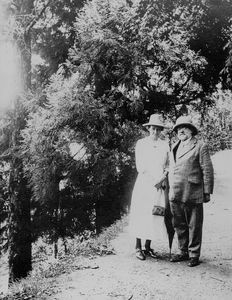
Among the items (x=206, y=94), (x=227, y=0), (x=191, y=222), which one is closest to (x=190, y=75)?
(x=206, y=94)

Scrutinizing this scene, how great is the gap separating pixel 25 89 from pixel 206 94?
6.09 m

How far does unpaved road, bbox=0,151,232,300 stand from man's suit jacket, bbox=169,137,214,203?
3.43 feet

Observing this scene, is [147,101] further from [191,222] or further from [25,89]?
[191,222]

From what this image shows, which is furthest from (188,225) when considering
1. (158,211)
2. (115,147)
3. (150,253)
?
(115,147)

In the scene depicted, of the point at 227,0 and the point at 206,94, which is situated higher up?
the point at 227,0

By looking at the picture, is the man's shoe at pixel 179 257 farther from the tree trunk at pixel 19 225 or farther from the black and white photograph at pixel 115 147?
the tree trunk at pixel 19 225

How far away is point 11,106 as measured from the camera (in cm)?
1256

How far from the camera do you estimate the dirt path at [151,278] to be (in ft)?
16.8

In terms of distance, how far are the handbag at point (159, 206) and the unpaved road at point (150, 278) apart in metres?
0.76

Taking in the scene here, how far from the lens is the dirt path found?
16.8ft

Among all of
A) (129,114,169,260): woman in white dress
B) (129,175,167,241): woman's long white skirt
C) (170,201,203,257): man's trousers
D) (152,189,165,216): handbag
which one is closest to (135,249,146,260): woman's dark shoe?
(129,114,169,260): woman in white dress

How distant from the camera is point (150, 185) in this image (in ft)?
20.8

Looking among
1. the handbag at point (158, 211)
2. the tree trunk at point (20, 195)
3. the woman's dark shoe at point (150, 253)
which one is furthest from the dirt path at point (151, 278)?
the tree trunk at point (20, 195)

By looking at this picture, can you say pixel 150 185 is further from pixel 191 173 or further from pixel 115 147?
pixel 115 147
